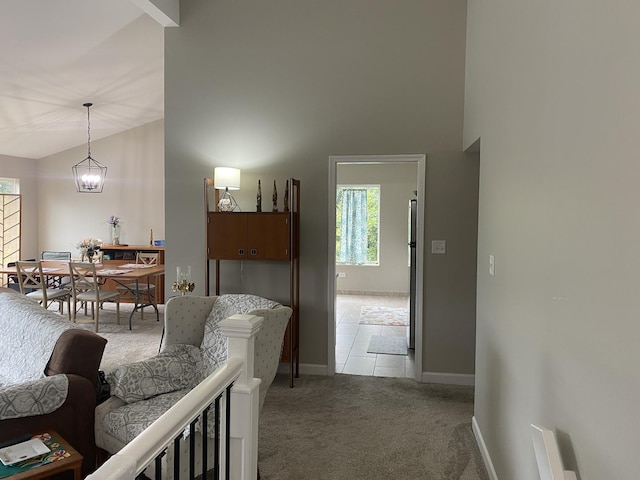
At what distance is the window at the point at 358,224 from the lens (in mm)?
8656

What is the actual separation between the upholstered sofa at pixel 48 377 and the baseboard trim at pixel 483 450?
2.19m

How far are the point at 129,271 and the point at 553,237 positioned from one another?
587 centimetres

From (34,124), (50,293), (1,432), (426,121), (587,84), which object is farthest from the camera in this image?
(34,124)

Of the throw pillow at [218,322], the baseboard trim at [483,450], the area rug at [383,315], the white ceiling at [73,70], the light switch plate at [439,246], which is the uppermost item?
the white ceiling at [73,70]

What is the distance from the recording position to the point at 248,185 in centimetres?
446

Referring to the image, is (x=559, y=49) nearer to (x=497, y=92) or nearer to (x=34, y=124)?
(x=497, y=92)

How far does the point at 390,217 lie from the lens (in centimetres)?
852

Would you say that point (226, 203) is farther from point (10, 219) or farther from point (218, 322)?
point (10, 219)

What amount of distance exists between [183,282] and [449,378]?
254 centimetres

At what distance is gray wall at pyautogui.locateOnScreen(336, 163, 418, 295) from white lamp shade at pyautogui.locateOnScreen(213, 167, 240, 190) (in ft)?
14.4

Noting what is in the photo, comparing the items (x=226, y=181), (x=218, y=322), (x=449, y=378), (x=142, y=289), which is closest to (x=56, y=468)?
(x=218, y=322)

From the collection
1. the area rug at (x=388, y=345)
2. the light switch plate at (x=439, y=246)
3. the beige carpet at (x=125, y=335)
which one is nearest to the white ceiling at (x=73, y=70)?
the beige carpet at (x=125, y=335)

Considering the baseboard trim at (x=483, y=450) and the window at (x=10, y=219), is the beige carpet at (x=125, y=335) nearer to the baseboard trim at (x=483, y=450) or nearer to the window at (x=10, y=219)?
the window at (x=10, y=219)

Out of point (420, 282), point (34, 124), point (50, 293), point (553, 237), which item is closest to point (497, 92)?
point (553, 237)
